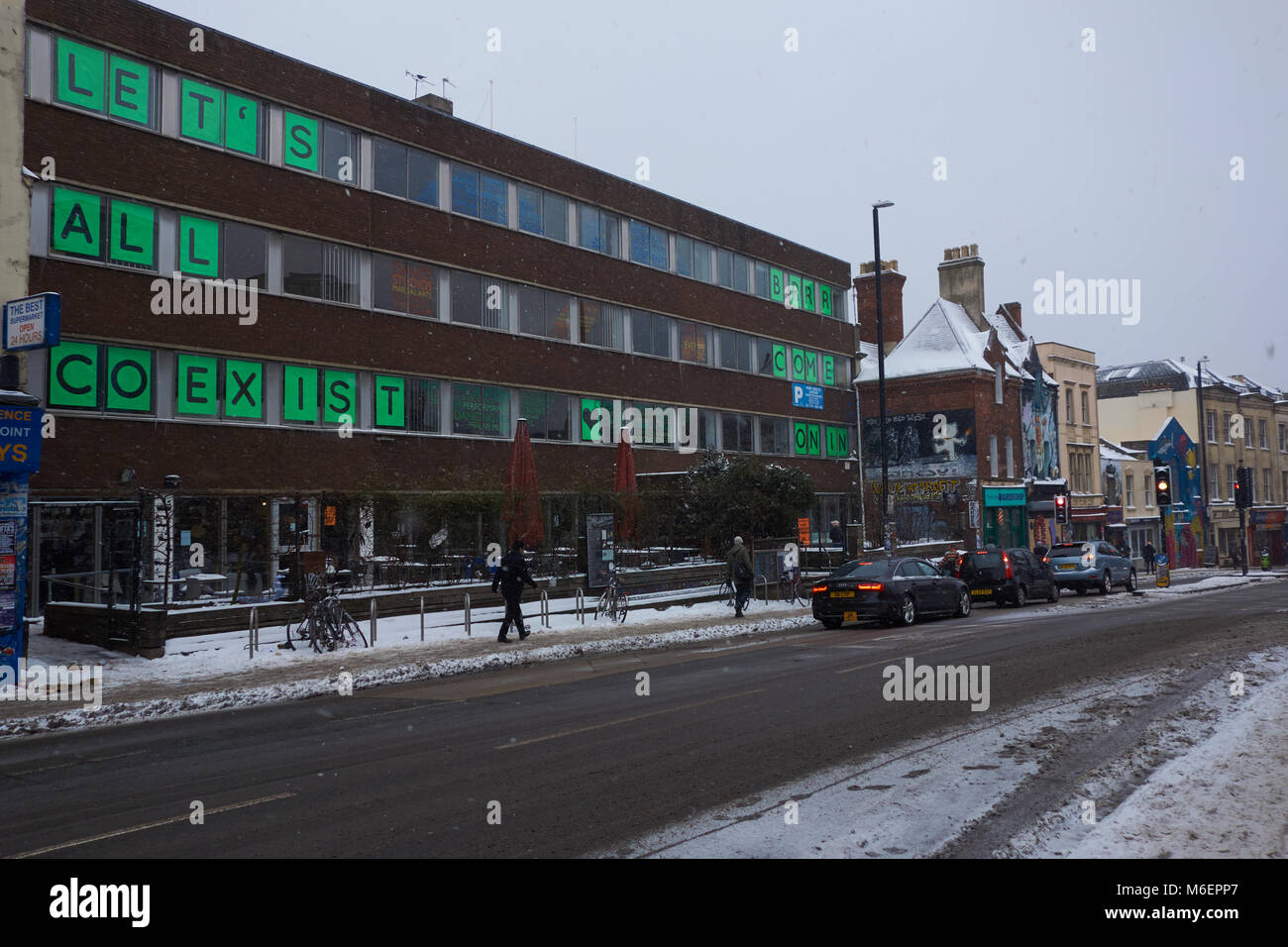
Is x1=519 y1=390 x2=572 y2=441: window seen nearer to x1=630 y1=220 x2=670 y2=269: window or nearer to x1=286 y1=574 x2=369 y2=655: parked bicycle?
x1=630 y1=220 x2=670 y2=269: window

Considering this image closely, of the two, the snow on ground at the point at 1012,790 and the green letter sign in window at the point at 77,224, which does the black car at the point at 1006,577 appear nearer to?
the snow on ground at the point at 1012,790

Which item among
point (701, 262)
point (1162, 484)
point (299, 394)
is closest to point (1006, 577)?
point (1162, 484)

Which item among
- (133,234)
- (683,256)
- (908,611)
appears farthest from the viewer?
Answer: (683,256)

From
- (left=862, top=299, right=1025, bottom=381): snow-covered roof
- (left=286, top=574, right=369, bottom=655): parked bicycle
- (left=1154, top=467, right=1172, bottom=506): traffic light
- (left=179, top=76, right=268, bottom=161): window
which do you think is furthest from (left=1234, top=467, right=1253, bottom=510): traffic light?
(left=179, top=76, right=268, bottom=161): window

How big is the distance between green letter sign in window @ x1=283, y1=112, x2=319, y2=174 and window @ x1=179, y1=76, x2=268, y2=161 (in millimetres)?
657

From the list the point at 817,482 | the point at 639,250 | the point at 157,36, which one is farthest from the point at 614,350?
the point at 157,36

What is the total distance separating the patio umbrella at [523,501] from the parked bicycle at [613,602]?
2163mm

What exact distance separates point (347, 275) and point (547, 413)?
8434mm

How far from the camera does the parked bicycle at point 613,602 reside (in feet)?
74.2

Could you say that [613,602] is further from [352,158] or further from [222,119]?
[222,119]

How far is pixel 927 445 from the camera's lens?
5069 cm

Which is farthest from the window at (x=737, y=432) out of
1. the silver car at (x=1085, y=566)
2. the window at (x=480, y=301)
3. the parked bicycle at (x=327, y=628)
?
the parked bicycle at (x=327, y=628)

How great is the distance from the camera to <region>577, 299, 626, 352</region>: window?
Result: 36.4m
